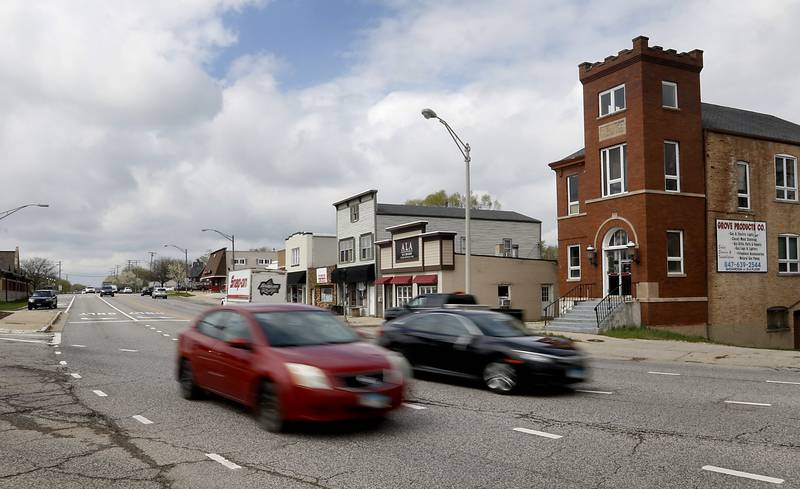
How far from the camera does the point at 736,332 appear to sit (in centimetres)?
2748

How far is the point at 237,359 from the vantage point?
8453mm

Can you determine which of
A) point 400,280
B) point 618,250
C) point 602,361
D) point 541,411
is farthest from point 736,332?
point 541,411

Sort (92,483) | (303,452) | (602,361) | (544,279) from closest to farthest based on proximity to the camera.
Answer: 1. (92,483)
2. (303,452)
3. (602,361)
4. (544,279)

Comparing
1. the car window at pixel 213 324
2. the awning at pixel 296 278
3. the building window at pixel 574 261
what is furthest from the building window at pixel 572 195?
the awning at pixel 296 278

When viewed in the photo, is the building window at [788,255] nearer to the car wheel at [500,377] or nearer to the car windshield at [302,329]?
the car wheel at [500,377]

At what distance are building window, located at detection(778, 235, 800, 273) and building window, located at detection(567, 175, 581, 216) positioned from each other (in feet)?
29.7

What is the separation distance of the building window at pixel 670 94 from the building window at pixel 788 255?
→ 8.43 metres

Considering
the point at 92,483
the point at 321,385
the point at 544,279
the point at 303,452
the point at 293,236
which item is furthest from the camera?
the point at 293,236

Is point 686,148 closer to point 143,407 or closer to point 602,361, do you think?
point 602,361

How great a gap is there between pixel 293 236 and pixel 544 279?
25.8 meters

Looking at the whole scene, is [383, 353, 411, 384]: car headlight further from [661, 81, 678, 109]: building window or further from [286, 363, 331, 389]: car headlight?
[661, 81, 678, 109]: building window

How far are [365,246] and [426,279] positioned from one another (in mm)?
10513

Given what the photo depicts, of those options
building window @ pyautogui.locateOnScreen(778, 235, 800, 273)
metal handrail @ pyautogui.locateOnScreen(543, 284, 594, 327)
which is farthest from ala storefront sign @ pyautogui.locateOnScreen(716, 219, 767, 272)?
metal handrail @ pyautogui.locateOnScreen(543, 284, 594, 327)

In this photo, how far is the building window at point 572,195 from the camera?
98.7ft
